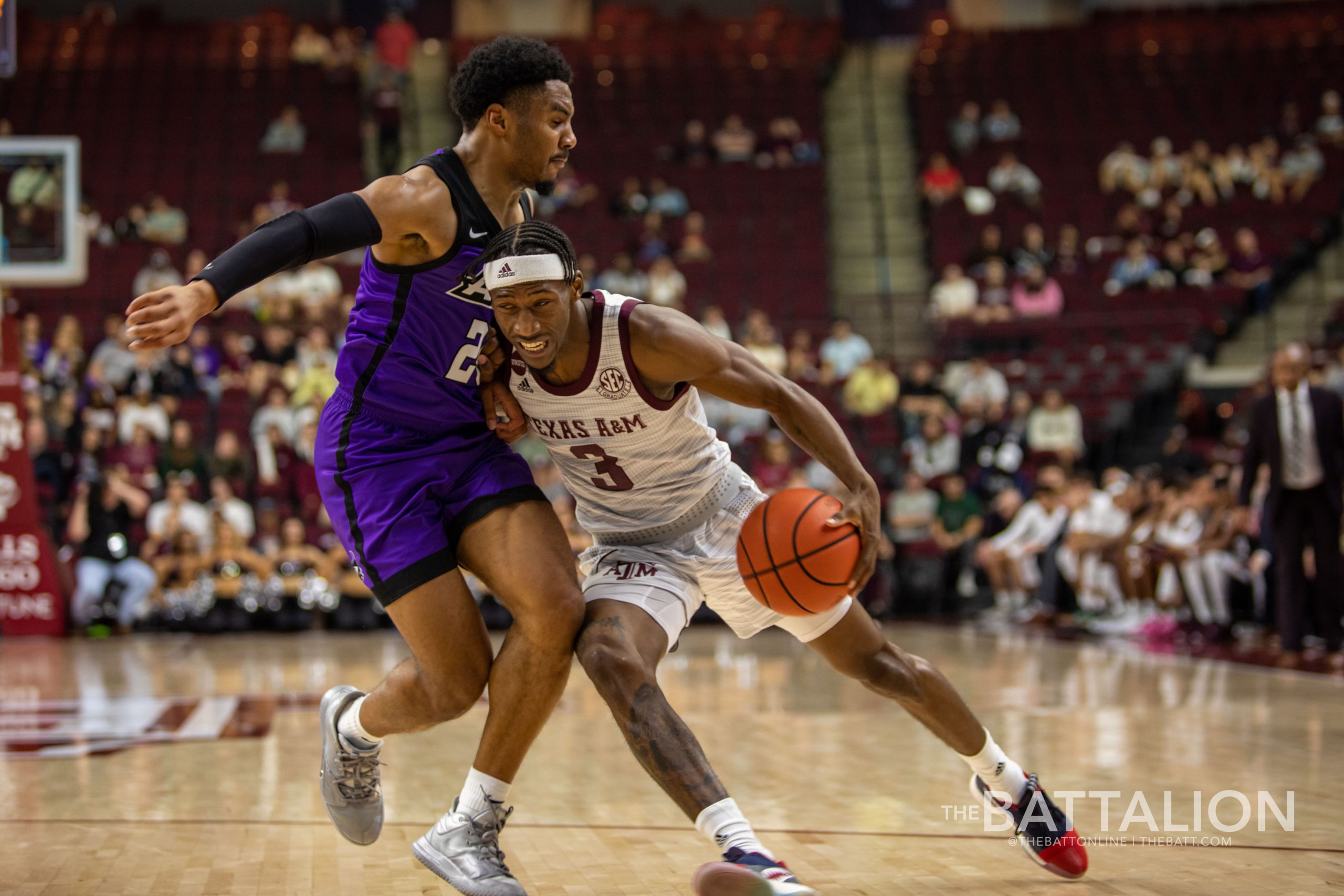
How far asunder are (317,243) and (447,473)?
69cm

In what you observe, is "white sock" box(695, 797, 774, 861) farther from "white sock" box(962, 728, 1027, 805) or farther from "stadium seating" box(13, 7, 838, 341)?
"stadium seating" box(13, 7, 838, 341)

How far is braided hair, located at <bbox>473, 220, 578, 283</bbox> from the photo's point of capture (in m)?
3.21

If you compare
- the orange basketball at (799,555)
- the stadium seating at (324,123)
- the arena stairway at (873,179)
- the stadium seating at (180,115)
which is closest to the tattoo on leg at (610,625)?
the orange basketball at (799,555)

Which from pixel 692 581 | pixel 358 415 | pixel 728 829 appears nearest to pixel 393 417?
pixel 358 415

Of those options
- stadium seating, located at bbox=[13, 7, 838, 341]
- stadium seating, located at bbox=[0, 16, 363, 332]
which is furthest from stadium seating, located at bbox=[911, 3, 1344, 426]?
stadium seating, located at bbox=[0, 16, 363, 332]

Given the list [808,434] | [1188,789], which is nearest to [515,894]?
[808,434]

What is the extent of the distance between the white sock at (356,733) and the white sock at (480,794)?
451 millimetres

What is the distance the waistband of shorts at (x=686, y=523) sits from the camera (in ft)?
Answer: 12.1

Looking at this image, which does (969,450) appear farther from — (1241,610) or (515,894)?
(515,894)

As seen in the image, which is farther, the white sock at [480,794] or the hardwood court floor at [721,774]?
the hardwood court floor at [721,774]

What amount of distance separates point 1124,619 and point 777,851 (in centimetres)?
737

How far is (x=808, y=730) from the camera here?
5746mm

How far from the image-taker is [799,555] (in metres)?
3.34

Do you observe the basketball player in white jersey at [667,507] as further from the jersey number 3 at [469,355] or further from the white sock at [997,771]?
the jersey number 3 at [469,355]
